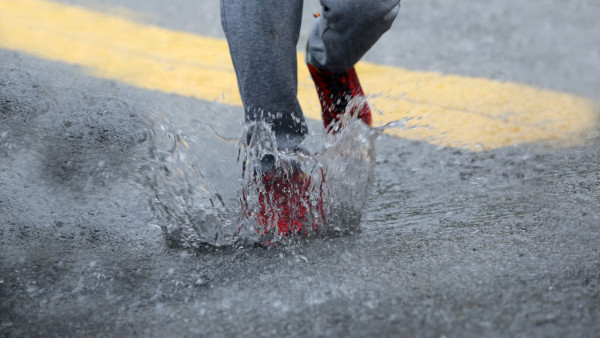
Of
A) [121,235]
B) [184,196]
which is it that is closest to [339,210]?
[184,196]

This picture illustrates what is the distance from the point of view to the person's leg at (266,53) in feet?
5.47

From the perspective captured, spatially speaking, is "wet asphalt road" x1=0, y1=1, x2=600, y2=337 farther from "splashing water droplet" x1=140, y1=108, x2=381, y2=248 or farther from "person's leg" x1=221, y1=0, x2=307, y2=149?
"person's leg" x1=221, y1=0, x2=307, y2=149

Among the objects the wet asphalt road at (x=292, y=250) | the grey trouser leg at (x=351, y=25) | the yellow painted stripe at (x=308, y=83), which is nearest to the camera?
the wet asphalt road at (x=292, y=250)

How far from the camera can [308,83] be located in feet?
10.0

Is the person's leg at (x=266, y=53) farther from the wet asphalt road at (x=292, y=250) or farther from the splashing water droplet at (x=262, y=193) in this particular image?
the wet asphalt road at (x=292, y=250)

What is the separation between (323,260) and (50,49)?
2.17 metres

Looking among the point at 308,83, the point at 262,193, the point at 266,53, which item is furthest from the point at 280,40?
the point at 308,83

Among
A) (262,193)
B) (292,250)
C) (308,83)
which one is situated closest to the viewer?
(292,250)

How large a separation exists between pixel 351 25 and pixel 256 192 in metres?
0.46

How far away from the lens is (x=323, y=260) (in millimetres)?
1567

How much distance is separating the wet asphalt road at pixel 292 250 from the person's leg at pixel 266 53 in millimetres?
328

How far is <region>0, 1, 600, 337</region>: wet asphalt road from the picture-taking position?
131 centimetres

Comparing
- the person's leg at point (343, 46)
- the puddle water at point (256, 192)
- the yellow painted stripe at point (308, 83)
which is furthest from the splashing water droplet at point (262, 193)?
the yellow painted stripe at point (308, 83)

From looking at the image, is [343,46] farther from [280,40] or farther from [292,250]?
→ [292,250]
